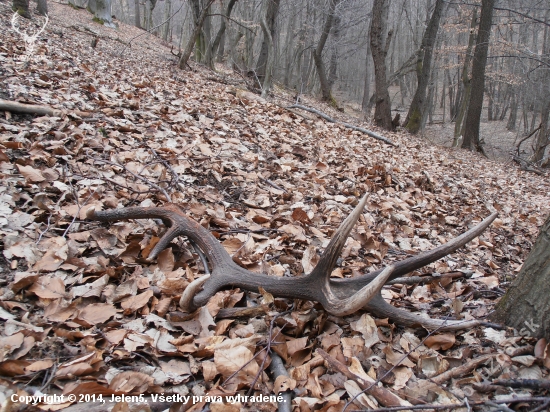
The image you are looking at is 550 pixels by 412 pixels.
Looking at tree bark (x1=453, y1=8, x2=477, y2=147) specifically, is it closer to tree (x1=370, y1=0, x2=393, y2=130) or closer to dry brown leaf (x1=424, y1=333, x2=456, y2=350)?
tree (x1=370, y1=0, x2=393, y2=130)

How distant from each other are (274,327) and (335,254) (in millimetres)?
507

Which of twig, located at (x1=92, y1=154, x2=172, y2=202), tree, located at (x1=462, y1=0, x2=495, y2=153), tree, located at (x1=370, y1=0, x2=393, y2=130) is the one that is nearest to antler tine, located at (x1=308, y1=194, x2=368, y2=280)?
twig, located at (x1=92, y1=154, x2=172, y2=202)

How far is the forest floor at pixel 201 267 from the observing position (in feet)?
5.08

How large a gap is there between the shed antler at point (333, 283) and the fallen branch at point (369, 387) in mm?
236

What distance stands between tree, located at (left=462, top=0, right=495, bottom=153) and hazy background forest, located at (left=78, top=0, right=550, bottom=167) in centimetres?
53

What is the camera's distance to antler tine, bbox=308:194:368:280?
175 centimetres

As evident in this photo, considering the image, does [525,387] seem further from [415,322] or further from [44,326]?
[44,326]

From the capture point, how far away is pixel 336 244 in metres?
1.86

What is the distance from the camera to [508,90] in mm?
27750

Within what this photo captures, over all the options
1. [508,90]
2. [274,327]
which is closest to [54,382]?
[274,327]

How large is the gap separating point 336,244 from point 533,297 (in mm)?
1003

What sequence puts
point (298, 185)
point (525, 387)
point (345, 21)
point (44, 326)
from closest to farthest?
point (525, 387)
point (44, 326)
point (298, 185)
point (345, 21)

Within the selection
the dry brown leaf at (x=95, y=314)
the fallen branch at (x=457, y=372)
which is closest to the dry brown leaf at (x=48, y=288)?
the dry brown leaf at (x=95, y=314)

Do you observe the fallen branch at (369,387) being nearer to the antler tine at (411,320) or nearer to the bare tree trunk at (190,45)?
the antler tine at (411,320)
